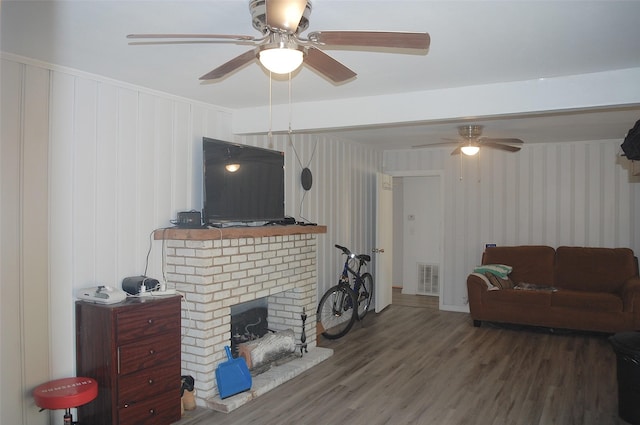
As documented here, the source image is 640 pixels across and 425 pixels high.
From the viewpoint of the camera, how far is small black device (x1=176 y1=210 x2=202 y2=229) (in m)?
3.67

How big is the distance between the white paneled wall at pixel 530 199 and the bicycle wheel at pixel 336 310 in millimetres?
1887

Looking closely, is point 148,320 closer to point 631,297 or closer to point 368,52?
point 368,52

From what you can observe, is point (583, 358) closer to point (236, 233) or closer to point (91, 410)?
point (236, 233)

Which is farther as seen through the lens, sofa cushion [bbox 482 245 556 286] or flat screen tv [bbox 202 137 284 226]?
sofa cushion [bbox 482 245 556 286]

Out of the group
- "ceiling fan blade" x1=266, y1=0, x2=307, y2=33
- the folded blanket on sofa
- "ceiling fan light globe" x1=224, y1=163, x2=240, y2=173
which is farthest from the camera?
the folded blanket on sofa

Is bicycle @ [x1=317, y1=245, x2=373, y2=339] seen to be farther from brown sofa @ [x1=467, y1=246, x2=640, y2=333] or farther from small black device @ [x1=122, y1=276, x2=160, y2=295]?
small black device @ [x1=122, y1=276, x2=160, y2=295]

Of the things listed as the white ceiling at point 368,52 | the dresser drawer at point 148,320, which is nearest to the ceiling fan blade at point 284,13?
the white ceiling at point 368,52

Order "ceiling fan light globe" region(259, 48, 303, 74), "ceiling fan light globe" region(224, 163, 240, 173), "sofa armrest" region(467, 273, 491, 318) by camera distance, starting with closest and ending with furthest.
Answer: "ceiling fan light globe" region(259, 48, 303, 74), "ceiling fan light globe" region(224, 163, 240, 173), "sofa armrest" region(467, 273, 491, 318)

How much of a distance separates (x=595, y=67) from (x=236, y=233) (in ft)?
8.63

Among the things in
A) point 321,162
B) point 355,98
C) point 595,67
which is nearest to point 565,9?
point 595,67

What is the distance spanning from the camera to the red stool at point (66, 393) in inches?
103

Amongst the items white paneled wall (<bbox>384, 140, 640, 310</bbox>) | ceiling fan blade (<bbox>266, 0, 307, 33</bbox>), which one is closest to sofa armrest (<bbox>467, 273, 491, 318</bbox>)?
white paneled wall (<bbox>384, 140, 640, 310</bbox>)

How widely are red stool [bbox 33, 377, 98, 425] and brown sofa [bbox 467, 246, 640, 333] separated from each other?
14.9ft

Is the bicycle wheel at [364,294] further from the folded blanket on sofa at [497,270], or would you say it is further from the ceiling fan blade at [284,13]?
the ceiling fan blade at [284,13]
